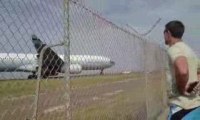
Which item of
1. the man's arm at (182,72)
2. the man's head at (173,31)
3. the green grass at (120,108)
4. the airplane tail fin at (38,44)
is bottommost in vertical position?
the green grass at (120,108)

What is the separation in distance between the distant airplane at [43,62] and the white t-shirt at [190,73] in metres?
0.88

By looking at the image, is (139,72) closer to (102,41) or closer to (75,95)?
(102,41)

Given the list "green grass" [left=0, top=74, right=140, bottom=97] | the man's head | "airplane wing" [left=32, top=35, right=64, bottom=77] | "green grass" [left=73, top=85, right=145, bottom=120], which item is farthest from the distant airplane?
"green grass" [left=73, top=85, right=145, bottom=120]

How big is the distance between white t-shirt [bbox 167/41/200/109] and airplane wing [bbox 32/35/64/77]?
1399 millimetres

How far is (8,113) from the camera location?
30.3 ft

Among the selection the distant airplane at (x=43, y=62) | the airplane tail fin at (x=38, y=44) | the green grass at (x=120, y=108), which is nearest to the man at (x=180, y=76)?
the distant airplane at (x=43, y=62)

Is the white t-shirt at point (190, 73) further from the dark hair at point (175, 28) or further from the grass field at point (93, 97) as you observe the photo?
the grass field at point (93, 97)

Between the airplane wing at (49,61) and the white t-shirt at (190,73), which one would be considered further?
the white t-shirt at (190,73)

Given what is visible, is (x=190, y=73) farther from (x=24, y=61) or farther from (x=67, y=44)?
(x=24, y=61)

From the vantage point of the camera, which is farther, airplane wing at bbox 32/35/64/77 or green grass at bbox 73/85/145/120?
green grass at bbox 73/85/145/120

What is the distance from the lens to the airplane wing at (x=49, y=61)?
4000 millimetres

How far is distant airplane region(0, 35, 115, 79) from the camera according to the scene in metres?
3.58

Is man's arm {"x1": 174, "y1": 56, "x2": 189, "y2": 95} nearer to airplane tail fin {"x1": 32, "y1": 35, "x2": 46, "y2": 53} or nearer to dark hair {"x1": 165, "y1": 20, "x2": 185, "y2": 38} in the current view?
dark hair {"x1": 165, "y1": 20, "x2": 185, "y2": 38}

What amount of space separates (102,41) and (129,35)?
2.08 m
